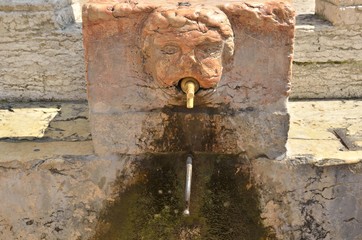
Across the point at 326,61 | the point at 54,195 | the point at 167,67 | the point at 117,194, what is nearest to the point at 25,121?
the point at 54,195

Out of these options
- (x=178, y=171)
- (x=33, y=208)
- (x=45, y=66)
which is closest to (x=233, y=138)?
(x=178, y=171)

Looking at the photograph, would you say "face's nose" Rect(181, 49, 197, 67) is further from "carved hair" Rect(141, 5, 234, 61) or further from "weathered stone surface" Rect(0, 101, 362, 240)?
"weathered stone surface" Rect(0, 101, 362, 240)

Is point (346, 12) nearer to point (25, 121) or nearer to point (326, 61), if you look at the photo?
point (326, 61)

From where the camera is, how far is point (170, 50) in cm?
229

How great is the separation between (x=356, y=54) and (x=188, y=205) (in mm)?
1882

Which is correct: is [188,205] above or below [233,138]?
below

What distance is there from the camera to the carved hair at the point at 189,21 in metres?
2.24

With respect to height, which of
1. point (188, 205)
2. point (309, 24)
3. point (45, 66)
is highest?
point (309, 24)

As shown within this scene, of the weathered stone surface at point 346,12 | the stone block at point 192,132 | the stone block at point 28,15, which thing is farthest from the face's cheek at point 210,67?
the stone block at point 28,15

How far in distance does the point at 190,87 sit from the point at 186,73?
0.08 meters

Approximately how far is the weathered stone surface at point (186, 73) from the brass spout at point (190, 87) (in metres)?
0.04

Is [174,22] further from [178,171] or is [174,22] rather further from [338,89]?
[338,89]

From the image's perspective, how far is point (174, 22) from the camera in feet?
7.34

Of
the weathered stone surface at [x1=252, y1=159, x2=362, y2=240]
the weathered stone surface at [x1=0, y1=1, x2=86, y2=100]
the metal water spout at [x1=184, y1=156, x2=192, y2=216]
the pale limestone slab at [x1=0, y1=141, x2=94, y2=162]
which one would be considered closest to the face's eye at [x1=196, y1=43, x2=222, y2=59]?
the metal water spout at [x1=184, y1=156, x2=192, y2=216]
